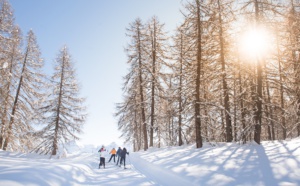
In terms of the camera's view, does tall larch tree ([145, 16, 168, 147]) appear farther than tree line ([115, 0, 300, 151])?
Yes

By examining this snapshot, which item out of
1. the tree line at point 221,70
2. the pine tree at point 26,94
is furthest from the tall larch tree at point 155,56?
the pine tree at point 26,94

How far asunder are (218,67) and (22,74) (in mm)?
20427

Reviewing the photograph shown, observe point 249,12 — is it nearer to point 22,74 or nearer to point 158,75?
point 158,75

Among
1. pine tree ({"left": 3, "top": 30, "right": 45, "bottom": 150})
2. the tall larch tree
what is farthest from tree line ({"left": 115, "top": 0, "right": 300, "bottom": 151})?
pine tree ({"left": 3, "top": 30, "right": 45, "bottom": 150})

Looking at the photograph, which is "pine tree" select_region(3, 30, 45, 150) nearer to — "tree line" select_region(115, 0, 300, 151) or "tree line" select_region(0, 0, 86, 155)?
"tree line" select_region(0, 0, 86, 155)

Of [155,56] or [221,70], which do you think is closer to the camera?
[221,70]

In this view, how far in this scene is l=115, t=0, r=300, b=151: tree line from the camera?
13547mm

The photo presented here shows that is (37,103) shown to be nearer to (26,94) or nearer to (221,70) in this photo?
(26,94)

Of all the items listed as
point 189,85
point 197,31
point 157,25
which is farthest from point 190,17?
point 157,25

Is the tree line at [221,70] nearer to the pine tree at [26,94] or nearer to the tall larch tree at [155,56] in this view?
the tall larch tree at [155,56]

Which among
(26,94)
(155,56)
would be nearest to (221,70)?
(155,56)

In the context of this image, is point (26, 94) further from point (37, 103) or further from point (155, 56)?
point (155, 56)

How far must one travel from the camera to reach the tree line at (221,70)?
13.5 m

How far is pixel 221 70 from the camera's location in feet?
56.4
